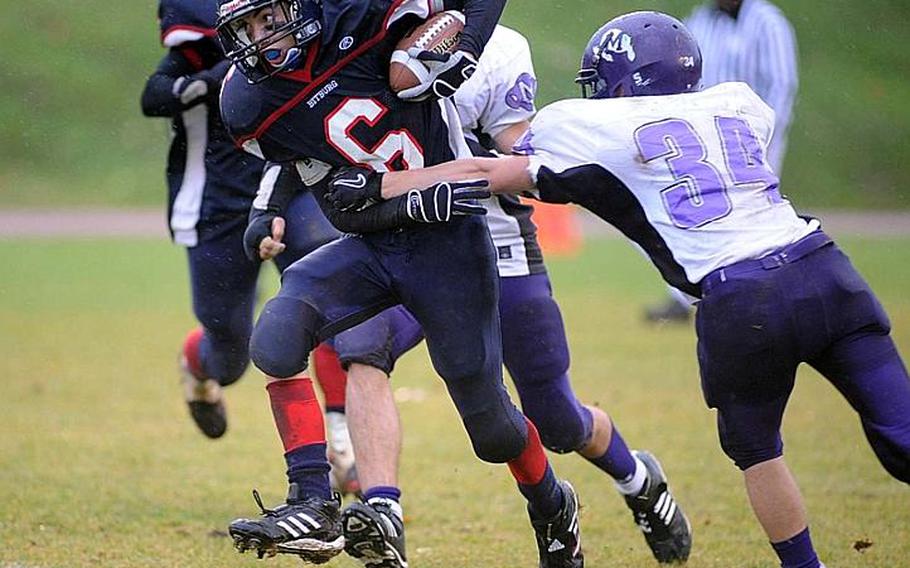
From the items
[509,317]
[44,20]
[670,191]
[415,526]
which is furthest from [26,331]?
[44,20]

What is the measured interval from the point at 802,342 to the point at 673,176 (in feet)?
1.73

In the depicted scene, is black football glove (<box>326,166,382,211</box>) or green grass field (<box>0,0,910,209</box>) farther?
green grass field (<box>0,0,910,209</box>)

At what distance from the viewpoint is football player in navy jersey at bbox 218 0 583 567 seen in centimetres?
376

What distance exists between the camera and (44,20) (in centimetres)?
2394

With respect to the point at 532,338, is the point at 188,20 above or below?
above

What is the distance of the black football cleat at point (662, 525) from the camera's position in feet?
15.2

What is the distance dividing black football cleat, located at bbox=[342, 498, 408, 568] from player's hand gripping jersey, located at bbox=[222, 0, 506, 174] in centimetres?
94

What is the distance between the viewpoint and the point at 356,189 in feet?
12.5

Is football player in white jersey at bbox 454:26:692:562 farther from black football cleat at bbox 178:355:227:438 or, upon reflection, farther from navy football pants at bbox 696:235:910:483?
black football cleat at bbox 178:355:227:438

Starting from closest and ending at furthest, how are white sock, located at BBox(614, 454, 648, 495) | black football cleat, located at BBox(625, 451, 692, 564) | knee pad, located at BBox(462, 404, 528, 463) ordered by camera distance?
knee pad, located at BBox(462, 404, 528, 463) → black football cleat, located at BBox(625, 451, 692, 564) → white sock, located at BBox(614, 454, 648, 495)

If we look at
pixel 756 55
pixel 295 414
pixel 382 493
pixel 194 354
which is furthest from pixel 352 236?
pixel 756 55

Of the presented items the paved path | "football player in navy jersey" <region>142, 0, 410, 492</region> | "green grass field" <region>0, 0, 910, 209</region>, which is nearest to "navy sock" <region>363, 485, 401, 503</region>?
"football player in navy jersey" <region>142, 0, 410, 492</region>

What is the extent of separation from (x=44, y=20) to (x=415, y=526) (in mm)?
20677

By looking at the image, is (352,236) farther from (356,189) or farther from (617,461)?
(617,461)
